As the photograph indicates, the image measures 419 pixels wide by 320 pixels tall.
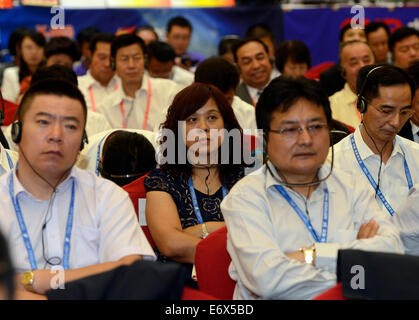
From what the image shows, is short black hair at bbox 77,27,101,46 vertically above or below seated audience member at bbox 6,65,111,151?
above

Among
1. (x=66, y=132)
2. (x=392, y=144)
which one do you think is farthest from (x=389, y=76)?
(x=66, y=132)

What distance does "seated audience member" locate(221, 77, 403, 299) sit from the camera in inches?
88.1

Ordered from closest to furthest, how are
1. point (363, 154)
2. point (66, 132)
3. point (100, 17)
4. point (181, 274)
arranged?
point (181, 274) → point (66, 132) → point (363, 154) → point (100, 17)

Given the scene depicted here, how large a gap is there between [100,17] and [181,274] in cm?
742

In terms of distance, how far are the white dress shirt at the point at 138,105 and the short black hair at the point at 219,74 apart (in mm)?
876

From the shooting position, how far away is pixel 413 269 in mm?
1948

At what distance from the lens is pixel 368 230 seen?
2.34m

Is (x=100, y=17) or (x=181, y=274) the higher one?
(x=100, y=17)

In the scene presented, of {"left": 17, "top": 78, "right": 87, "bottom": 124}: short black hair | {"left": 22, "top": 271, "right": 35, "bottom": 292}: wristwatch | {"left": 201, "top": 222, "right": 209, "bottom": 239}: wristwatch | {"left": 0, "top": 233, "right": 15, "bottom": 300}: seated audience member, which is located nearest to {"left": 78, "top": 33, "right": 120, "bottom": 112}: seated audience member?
{"left": 201, "top": 222, "right": 209, "bottom": 239}: wristwatch

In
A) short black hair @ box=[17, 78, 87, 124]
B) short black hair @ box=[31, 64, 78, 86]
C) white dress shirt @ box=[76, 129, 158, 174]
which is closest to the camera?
short black hair @ box=[17, 78, 87, 124]

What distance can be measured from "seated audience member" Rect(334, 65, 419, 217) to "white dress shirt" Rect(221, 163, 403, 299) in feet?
2.26

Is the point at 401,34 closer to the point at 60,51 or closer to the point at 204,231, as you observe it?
the point at 60,51

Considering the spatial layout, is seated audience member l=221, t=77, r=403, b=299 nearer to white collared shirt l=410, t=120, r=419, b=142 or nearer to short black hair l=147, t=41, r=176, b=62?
white collared shirt l=410, t=120, r=419, b=142
